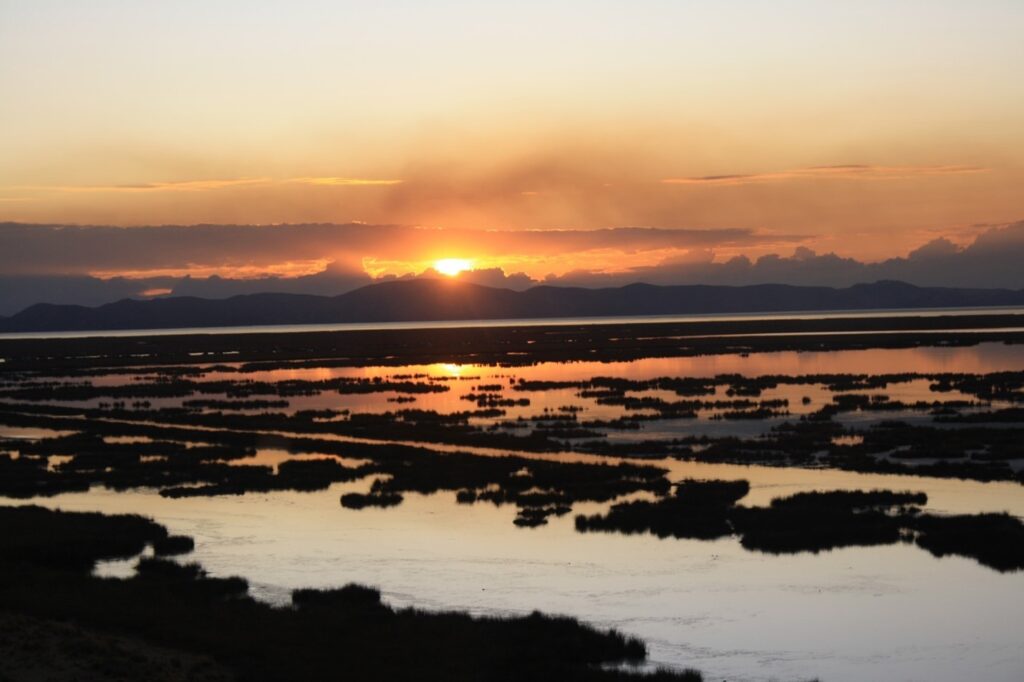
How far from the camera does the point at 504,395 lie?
220ft

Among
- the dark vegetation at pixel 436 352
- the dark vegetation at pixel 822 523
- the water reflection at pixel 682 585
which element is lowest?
the water reflection at pixel 682 585

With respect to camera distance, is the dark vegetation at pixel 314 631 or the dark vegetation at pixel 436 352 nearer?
the dark vegetation at pixel 314 631

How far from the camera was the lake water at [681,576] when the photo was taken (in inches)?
707

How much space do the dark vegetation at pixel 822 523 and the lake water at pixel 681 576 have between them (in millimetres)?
592

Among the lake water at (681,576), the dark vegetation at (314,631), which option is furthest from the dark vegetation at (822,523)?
the dark vegetation at (314,631)

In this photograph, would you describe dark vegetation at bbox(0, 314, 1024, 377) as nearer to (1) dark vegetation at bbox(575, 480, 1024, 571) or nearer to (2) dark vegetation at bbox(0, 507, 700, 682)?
(1) dark vegetation at bbox(575, 480, 1024, 571)

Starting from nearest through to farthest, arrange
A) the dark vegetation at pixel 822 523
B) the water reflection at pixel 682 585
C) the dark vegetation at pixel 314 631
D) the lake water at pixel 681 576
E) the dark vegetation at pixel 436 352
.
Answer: the dark vegetation at pixel 314 631 < the water reflection at pixel 682 585 < the lake water at pixel 681 576 < the dark vegetation at pixel 822 523 < the dark vegetation at pixel 436 352

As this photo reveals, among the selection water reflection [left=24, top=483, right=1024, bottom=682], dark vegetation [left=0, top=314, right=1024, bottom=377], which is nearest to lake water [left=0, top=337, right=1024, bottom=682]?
water reflection [left=24, top=483, right=1024, bottom=682]

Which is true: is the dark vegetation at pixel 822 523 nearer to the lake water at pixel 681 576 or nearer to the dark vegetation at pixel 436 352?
the lake water at pixel 681 576

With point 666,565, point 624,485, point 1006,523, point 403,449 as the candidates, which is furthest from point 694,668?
point 403,449

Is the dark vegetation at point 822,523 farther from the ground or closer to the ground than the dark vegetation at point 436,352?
closer to the ground

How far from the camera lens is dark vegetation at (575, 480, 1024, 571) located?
80.3ft

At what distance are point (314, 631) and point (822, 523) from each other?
44.0 ft

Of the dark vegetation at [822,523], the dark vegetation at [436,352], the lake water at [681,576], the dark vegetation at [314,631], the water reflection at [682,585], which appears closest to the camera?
the dark vegetation at [314,631]
